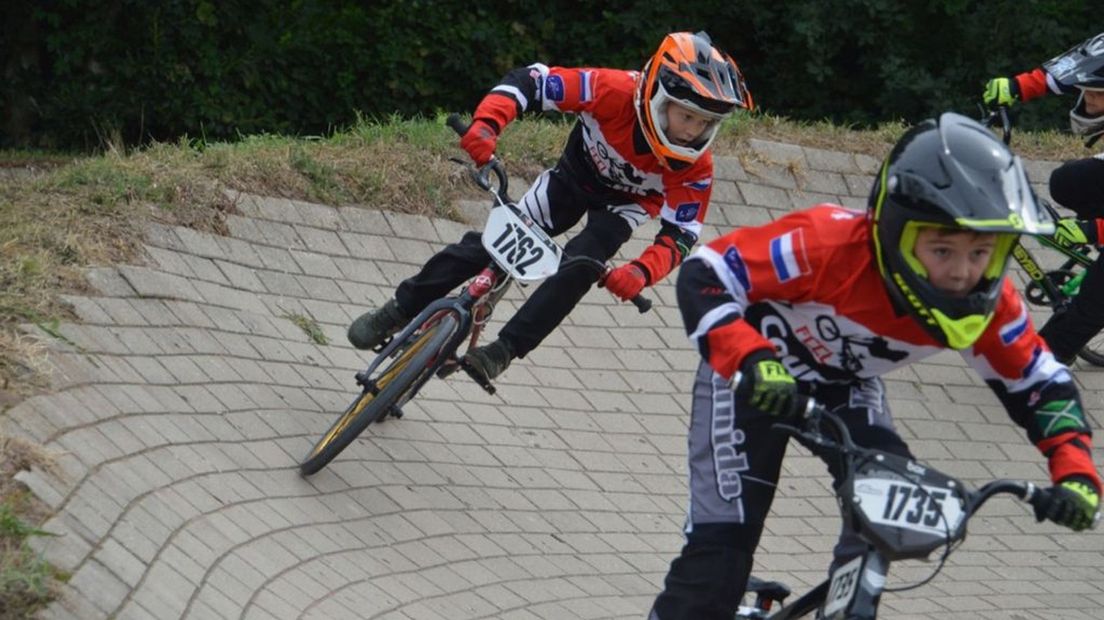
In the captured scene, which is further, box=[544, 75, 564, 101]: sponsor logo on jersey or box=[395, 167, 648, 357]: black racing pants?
box=[544, 75, 564, 101]: sponsor logo on jersey

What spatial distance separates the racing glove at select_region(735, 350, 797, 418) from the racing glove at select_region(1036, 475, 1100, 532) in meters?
0.79

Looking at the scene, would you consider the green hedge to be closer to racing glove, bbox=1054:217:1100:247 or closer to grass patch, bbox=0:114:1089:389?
grass patch, bbox=0:114:1089:389

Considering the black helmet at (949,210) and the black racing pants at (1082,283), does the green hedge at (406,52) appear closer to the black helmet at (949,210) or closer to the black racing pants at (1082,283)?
the black racing pants at (1082,283)

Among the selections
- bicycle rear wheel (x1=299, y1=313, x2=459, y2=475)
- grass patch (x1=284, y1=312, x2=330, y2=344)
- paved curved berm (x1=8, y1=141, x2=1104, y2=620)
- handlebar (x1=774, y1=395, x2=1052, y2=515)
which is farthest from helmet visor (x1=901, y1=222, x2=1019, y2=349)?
grass patch (x1=284, y1=312, x2=330, y2=344)

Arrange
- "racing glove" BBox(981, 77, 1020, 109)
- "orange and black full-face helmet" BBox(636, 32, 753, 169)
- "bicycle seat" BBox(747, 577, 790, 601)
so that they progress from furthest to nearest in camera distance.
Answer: "racing glove" BBox(981, 77, 1020, 109) < "orange and black full-face helmet" BBox(636, 32, 753, 169) < "bicycle seat" BBox(747, 577, 790, 601)

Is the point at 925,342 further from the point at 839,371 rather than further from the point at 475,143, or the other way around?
the point at 475,143

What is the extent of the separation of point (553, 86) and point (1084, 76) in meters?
3.66

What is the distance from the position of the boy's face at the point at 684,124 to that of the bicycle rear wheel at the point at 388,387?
126 cm

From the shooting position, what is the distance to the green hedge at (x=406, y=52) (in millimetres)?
14672

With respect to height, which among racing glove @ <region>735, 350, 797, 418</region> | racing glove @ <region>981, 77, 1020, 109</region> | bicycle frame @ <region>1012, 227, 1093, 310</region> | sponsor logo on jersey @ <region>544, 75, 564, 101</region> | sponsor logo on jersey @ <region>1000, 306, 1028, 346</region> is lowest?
bicycle frame @ <region>1012, 227, 1093, 310</region>

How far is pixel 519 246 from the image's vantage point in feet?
24.3

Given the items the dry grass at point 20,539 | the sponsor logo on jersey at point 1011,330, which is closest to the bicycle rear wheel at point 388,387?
the dry grass at point 20,539

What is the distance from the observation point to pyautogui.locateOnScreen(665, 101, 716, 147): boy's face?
24.4 ft

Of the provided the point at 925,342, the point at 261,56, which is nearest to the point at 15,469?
the point at 925,342
